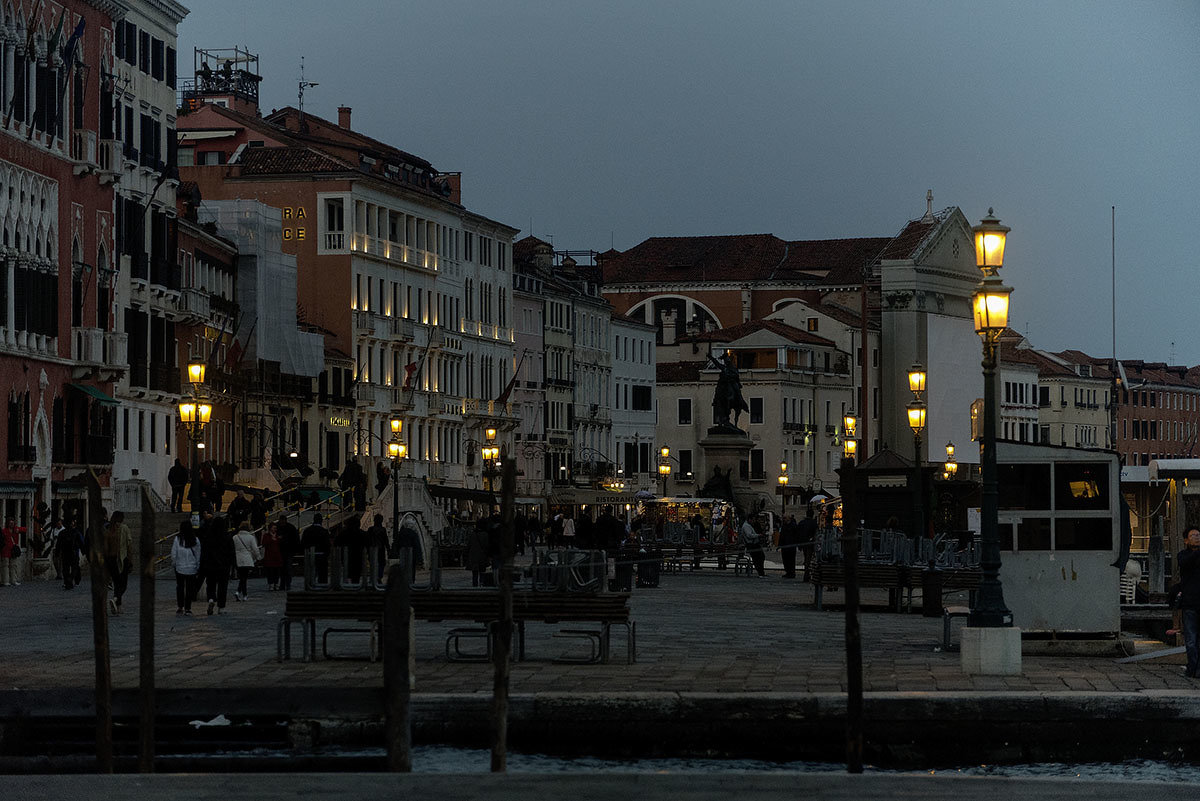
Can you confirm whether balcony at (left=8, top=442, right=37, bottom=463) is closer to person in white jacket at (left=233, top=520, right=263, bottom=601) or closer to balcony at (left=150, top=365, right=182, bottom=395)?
balcony at (left=150, top=365, right=182, bottom=395)

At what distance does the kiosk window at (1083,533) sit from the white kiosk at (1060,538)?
0.03 feet

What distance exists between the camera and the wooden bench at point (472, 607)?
21531 mm

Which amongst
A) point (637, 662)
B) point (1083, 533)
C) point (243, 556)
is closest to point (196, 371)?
point (243, 556)

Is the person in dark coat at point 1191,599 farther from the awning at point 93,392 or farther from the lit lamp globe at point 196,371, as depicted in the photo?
the awning at point 93,392

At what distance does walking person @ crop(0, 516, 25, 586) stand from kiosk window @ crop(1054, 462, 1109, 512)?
25803 millimetres

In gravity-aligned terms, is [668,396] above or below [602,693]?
above

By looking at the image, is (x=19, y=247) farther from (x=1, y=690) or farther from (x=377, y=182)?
(x=377, y=182)

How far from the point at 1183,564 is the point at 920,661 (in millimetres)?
2746

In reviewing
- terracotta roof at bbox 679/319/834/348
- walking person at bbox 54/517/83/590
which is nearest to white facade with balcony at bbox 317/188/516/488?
terracotta roof at bbox 679/319/834/348

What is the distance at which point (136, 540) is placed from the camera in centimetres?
4403

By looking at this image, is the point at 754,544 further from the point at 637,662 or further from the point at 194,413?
the point at 637,662

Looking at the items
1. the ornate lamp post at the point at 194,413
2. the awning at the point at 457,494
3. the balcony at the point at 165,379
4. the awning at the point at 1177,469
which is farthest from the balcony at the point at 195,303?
the awning at the point at 1177,469

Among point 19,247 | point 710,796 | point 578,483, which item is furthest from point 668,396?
Result: point 710,796

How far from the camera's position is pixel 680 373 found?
131m
